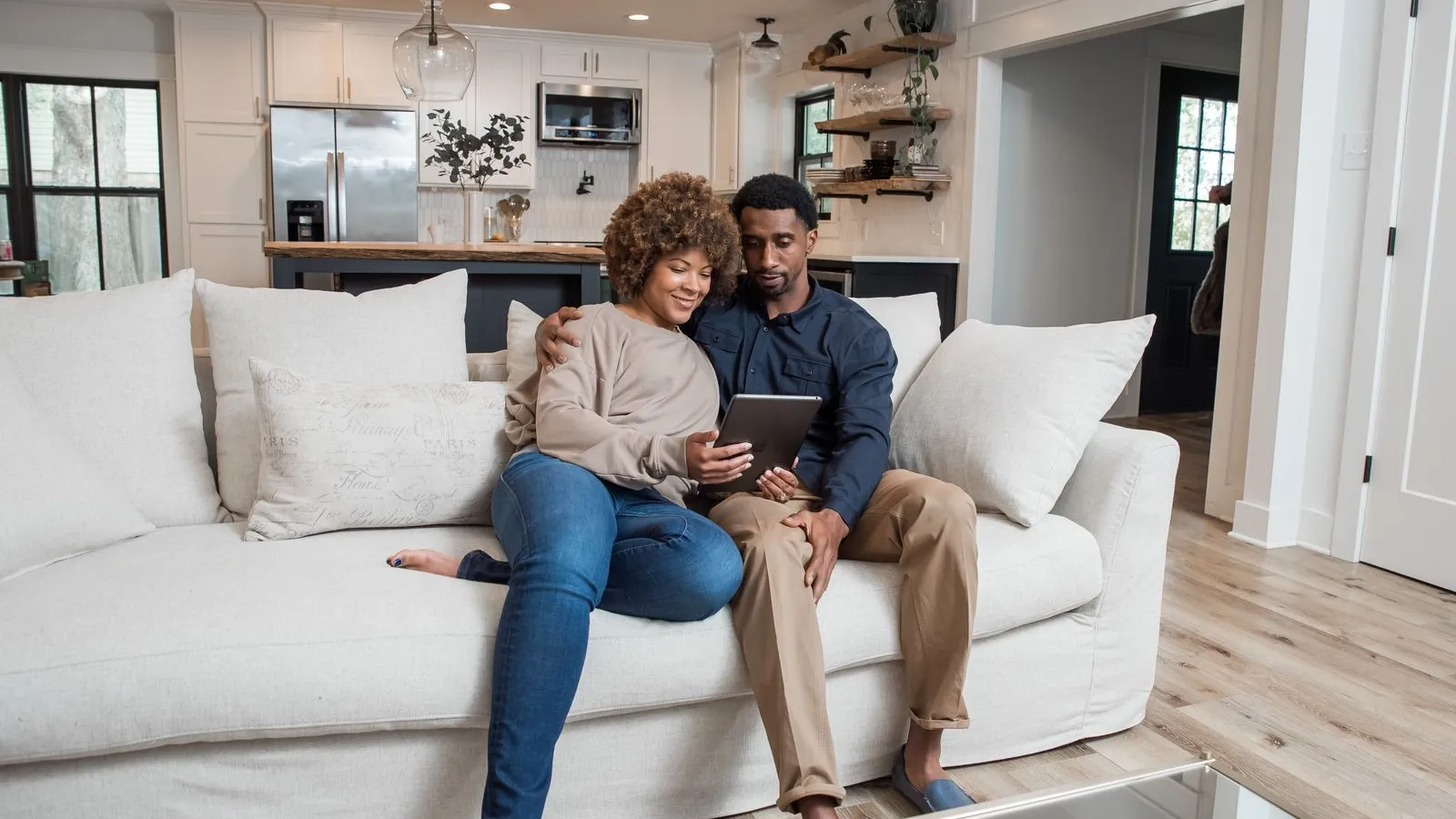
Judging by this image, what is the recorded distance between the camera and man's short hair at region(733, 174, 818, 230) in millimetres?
2051

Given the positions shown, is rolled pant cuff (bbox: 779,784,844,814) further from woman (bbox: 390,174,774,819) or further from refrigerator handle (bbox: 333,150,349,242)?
refrigerator handle (bbox: 333,150,349,242)

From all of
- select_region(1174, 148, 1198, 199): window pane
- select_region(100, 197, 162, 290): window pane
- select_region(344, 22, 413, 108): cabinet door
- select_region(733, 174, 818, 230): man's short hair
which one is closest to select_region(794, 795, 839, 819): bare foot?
select_region(733, 174, 818, 230): man's short hair

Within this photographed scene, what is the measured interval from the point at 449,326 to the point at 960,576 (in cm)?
119

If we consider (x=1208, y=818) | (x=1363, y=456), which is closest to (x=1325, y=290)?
(x=1363, y=456)

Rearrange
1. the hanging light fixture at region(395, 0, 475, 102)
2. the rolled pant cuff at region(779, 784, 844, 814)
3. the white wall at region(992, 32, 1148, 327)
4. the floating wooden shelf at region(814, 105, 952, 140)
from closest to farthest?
the rolled pant cuff at region(779, 784, 844, 814) < the hanging light fixture at region(395, 0, 475, 102) < the floating wooden shelf at region(814, 105, 952, 140) < the white wall at region(992, 32, 1148, 327)

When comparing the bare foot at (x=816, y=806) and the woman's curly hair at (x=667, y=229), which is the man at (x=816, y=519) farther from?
the woman's curly hair at (x=667, y=229)

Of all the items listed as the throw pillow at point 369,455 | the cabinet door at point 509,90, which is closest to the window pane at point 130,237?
the cabinet door at point 509,90

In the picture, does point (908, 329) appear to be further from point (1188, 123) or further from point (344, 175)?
point (344, 175)

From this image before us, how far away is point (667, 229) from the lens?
1904 millimetres

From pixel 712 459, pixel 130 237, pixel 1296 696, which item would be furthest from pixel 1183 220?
pixel 130 237

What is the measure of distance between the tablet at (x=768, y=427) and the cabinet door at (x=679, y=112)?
5.75m

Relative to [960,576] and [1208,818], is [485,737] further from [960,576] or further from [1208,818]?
[1208,818]

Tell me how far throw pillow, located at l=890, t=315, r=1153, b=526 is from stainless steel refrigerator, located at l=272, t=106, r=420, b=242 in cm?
514

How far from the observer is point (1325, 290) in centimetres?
340
